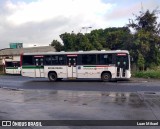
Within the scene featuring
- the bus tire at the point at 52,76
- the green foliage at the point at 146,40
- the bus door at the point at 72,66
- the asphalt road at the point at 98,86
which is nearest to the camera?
the asphalt road at the point at 98,86

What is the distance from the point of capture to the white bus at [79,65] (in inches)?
1203

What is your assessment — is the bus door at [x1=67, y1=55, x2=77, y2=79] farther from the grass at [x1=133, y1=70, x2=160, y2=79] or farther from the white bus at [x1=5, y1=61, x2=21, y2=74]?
the white bus at [x1=5, y1=61, x2=21, y2=74]

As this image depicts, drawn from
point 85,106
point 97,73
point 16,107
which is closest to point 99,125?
point 85,106

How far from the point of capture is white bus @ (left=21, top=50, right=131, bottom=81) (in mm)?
30562

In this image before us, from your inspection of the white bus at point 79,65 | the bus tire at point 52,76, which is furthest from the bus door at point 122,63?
the bus tire at point 52,76

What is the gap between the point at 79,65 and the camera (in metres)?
31.4

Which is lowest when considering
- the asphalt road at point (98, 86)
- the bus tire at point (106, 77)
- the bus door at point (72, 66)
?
the asphalt road at point (98, 86)

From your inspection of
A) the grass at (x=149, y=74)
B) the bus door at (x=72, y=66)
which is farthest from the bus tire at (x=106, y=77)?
the grass at (x=149, y=74)

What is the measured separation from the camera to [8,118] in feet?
37.4

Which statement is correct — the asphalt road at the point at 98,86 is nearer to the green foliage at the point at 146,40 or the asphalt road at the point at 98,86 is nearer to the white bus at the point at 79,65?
the white bus at the point at 79,65

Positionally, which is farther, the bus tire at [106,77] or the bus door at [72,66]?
the bus door at [72,66]

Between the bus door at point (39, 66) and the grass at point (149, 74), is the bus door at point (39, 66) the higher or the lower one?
the higher one

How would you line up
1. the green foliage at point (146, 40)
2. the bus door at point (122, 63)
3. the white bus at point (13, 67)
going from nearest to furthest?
the bus door at point (122, 63) < the green foliage at point (146, 40) < the white bus at point (13, 67)

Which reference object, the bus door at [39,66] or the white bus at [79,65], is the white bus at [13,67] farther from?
the bus door at [39,66]
